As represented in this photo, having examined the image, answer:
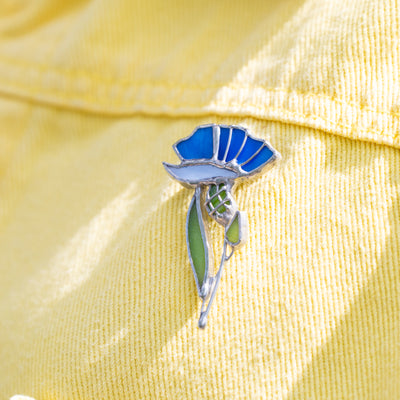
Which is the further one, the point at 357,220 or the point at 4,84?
the point at 4,84

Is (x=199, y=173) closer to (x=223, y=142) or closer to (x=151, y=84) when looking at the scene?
(x=223, y=142)

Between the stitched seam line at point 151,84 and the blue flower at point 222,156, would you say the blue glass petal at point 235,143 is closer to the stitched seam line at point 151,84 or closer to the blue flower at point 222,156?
the blue flower at point 222,156

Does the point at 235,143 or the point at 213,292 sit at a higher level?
the point at 235,143

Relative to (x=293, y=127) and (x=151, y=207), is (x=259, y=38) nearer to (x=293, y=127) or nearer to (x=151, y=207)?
(x=293, y=127)

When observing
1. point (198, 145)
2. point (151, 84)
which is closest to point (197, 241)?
point (198, 145)

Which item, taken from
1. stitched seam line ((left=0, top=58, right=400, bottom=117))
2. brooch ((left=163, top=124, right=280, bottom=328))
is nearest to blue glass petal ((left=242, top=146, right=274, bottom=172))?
brooch ((left=163, top=124, right=280, bottom=328))

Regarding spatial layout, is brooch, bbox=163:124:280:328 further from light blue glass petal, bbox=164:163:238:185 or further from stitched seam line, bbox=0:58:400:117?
stitched seam line, bbox=0:58:400:117

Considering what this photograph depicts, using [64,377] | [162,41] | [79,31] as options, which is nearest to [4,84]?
[79,31]
